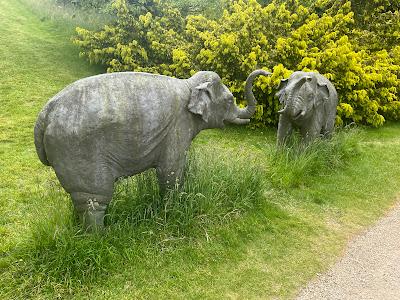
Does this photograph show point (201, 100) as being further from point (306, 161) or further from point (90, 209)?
point (306, 161)

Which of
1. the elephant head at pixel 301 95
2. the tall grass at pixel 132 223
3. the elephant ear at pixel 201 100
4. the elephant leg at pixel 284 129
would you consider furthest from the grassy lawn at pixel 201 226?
the elephant ear at pixel 201 100

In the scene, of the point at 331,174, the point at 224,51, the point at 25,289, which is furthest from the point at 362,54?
the point at 25,289

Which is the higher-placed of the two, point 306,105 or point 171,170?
point 306,105

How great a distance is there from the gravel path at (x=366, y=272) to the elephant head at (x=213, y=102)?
2.11m

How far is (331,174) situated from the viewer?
7883 mm

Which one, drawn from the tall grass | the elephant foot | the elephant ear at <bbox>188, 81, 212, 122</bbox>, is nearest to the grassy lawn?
the tall grass

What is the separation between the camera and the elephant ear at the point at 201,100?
4832 mm

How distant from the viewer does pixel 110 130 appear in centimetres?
424

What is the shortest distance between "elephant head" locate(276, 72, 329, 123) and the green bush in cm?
231

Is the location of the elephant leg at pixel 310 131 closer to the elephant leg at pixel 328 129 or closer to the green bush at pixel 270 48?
the elephant leg at pixel 328 129

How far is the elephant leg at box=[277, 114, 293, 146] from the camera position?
778 cm

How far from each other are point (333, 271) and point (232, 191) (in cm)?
165

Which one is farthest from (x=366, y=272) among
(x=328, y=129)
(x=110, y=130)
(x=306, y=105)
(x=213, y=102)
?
(x=328, y=129)

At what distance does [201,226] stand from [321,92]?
3676 millimetres
